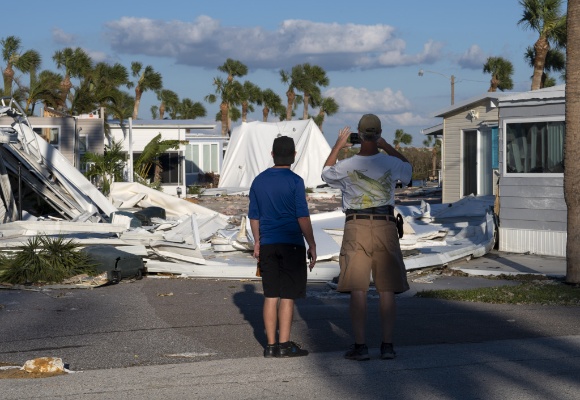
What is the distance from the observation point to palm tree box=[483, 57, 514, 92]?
4862 cm

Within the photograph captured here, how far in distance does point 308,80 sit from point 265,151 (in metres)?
26.3

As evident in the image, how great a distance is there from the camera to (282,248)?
24.2 ft

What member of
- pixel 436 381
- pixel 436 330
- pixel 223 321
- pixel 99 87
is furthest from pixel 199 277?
pixel 99 87

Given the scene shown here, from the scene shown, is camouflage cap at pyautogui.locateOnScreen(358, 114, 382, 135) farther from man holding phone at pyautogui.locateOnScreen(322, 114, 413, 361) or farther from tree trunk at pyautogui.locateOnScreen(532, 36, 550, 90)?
tree trunk at pyautogui.locateOnScreen(532, 36, 550, 90)

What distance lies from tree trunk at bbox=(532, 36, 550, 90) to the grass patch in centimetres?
2600

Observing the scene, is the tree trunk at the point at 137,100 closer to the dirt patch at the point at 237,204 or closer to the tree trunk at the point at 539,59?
the dirt patch at the point at 237,204

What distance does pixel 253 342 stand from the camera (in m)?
8.34

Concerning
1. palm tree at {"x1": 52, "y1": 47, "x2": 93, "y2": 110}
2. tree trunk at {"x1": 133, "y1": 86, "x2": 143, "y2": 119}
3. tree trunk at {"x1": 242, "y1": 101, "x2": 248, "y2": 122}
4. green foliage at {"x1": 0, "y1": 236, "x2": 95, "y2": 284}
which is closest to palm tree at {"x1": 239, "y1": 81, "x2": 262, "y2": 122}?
tree trunk at {"x1": 242, "y1": 101, "x2": 248, "y2": 122}

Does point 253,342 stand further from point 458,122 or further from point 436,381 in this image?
point 458,122

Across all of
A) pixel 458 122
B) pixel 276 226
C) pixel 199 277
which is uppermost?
pixel 458 122

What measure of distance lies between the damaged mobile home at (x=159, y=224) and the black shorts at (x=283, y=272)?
20.5 feet

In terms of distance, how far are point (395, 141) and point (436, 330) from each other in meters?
78.5

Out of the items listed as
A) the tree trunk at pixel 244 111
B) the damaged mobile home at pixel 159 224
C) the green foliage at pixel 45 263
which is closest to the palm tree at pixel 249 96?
the tree trunk at pixel 244 111

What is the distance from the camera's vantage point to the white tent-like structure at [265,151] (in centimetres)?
4344
